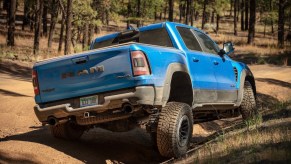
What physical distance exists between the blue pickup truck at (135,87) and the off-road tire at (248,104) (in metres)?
1.75

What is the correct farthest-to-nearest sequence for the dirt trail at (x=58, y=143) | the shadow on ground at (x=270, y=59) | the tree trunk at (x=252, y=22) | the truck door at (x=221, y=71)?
the tree trunk at (x=252, y=22) < the shadow on ground at (x=270, y=59) < the truck door at (x=221, y=71) < the dirt trail at (x=58, y=143)

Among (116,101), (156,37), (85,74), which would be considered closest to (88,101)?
(85,74)

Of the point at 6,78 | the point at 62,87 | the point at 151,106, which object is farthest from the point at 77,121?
Result: the point at 6,78

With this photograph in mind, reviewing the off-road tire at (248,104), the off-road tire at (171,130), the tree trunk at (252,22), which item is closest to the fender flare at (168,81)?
the off-road tire at (171,130)

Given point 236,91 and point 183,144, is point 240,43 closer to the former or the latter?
point 236,91

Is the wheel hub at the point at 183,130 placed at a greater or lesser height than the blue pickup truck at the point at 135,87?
lesser

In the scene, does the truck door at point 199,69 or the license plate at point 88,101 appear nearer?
the license plate at point 88,101

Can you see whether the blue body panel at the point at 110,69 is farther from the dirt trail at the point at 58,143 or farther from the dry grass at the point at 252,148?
the dry grass at the point at 252,148

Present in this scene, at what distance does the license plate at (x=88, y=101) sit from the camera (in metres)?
5.87

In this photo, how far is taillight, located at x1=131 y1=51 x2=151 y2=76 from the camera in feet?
18.4

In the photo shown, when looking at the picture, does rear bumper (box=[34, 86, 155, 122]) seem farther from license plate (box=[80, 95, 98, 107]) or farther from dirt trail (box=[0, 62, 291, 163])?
dirt trail (box=[0, 62, 291, 163])

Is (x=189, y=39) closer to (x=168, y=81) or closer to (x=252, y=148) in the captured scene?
(x=168, y=81)

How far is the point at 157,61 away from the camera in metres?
5.89

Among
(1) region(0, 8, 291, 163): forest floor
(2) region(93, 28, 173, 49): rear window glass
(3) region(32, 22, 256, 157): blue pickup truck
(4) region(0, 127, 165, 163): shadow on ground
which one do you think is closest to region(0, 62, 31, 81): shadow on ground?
(1) region(0, 8, 291, 163): forest floor
